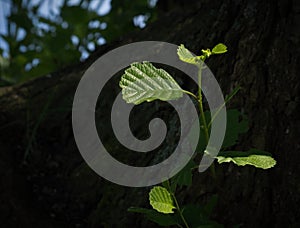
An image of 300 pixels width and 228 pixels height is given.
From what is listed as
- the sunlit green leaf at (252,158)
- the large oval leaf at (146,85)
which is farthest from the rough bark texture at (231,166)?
the large oval leaf at (146,85)

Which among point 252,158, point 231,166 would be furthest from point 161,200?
point 231,166

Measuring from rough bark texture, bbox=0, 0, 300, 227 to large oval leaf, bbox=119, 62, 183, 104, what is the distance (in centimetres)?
36

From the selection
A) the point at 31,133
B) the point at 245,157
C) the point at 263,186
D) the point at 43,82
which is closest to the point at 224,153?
the point at 245,157

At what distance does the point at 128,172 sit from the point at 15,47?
175 centimetres

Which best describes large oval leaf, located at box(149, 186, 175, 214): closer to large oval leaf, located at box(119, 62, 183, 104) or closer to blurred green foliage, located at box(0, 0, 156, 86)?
large oval leaf, located at box(119, 62, 183, 104)

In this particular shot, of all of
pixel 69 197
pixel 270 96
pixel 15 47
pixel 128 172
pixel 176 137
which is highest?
pixel 270 96

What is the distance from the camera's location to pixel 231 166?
1.33 m

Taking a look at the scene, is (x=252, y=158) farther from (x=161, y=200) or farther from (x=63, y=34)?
(x=63, y=34)

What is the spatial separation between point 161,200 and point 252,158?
8.3 inches

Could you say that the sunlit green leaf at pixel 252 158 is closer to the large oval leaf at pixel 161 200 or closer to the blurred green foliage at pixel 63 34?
the large oval leaf at pixel 161 200

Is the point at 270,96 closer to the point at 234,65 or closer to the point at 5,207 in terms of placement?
the point at 234,65

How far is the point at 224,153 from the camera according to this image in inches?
43.1

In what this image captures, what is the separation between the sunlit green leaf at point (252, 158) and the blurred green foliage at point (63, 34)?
1134 millimetres

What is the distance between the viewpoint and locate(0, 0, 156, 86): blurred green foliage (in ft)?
7.27
